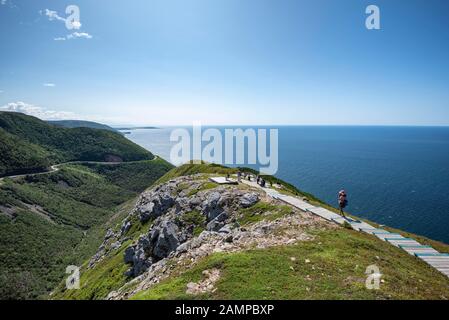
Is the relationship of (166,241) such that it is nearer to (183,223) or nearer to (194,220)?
(183,223)

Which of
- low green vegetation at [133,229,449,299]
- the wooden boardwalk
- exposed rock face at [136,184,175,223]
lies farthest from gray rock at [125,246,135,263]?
low green vegetation at [133,229,449,299]

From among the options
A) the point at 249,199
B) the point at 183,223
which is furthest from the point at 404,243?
the point at 183,223

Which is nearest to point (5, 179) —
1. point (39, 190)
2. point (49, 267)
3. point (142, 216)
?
point (39, 190)

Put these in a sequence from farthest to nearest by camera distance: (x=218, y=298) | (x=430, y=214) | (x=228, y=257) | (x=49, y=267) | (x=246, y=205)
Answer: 1. (x=49, y=267)
2. (x=430, y=214)
3. (x=246, y=205)
4. (x=228, y=257)
5. (x=218, y=298)

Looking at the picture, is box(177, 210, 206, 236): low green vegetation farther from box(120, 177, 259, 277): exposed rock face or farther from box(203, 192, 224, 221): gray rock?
box(203, 192, 224, 221): gray rock

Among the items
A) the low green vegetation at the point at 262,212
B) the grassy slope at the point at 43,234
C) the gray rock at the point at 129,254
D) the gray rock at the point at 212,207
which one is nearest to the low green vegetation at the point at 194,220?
the gray rock at the point at 212,207

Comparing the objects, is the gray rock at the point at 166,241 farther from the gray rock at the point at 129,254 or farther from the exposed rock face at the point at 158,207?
the exposed rock face at the point at 158,207

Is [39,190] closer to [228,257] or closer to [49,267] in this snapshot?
[49,267]
